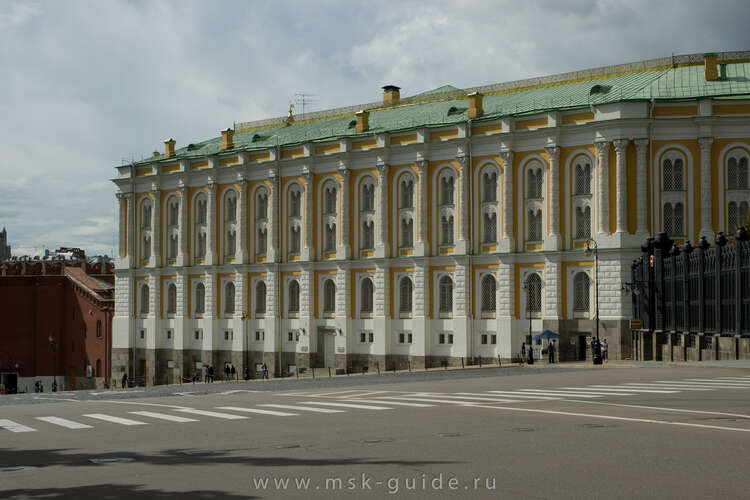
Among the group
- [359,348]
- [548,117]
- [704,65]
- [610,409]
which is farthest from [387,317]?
[610,409]

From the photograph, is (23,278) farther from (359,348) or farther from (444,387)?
(444,387)

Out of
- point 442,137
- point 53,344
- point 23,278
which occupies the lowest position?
point 53,344

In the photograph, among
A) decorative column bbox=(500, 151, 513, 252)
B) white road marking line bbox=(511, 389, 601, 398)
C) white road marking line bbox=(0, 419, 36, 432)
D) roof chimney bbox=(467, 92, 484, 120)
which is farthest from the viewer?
roof chimney bbox=(467, 92, 484, 120)

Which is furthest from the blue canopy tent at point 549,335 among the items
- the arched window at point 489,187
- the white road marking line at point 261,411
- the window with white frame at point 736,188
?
the white road marking line at point 261,411

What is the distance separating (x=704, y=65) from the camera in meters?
81.1

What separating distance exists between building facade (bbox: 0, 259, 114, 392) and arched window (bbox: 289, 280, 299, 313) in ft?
105

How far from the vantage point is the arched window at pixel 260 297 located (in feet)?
325

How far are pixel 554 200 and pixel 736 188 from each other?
13.0 m

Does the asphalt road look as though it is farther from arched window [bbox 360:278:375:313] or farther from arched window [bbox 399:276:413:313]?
arched window [bbox 360:278:375:313]

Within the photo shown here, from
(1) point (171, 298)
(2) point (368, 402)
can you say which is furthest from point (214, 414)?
(1) point (171, 298)

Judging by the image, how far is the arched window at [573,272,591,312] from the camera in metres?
78.1

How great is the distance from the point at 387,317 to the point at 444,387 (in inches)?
1900

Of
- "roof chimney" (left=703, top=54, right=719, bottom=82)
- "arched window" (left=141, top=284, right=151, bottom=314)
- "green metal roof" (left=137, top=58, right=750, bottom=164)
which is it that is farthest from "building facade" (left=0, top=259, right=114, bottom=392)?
"roof chimney" (left=703, top=54, right=719, bottom=82)

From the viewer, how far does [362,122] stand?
94875mm
